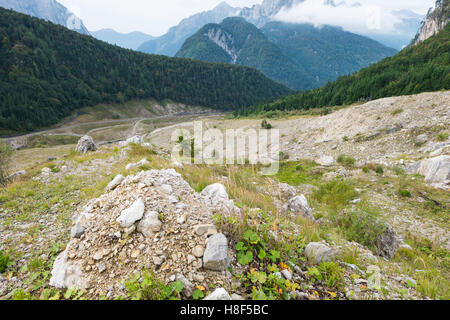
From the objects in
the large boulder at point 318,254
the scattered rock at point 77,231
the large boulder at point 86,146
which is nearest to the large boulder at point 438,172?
the large boulder at point 318,254

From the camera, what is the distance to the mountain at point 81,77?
93812 mm

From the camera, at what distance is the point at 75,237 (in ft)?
12.5

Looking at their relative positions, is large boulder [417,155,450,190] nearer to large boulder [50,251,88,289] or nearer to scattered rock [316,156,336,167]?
scattered rock [316,156,336,167]

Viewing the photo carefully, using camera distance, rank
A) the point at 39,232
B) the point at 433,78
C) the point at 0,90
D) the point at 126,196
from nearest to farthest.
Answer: the point at 126,196, the point at 39,232, the point at 433,78, the point at 0,90

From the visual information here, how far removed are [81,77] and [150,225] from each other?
168 m

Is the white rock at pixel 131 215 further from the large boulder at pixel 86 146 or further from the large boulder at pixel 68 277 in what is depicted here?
the large boulder at pixel 86 146

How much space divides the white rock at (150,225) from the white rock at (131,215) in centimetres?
13

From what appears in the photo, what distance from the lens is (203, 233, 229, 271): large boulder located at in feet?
9.75

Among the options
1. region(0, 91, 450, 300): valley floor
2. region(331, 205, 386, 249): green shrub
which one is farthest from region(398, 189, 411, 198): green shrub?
region(331, 205, 386, 249): green shrub

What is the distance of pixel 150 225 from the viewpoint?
3.55m

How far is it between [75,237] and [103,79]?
165340 millimetres

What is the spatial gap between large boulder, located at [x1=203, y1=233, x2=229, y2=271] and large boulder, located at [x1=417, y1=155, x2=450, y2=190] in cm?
1388
